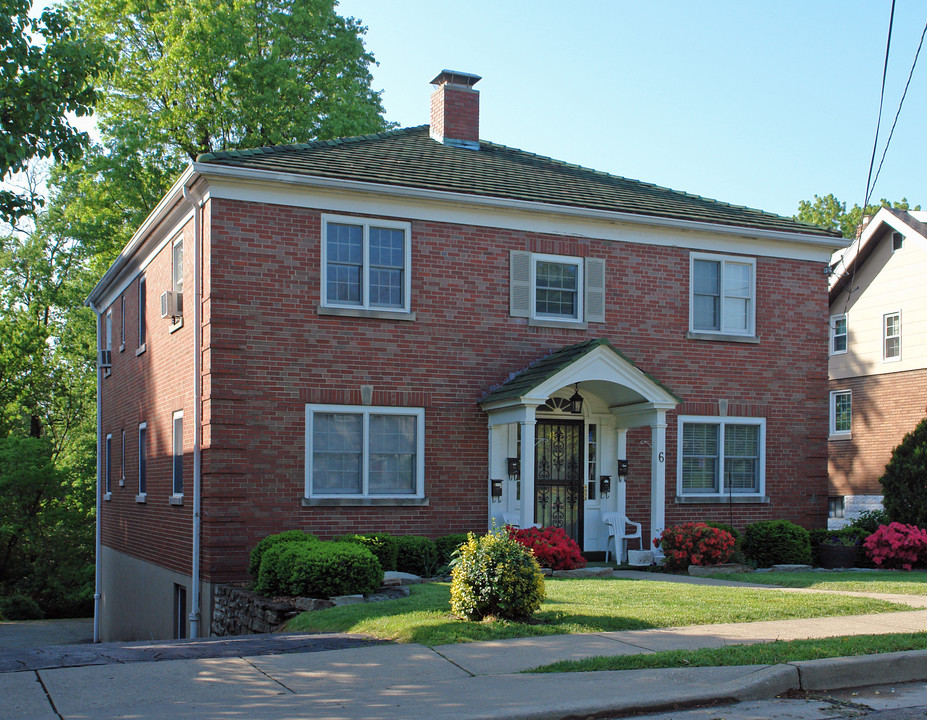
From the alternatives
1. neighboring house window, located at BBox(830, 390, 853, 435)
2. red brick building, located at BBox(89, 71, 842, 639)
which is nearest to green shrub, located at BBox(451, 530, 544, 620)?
red brick building, located at BBox(89, 71, 842, 639)

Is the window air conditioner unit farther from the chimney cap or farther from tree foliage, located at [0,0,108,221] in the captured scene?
the chimney cap

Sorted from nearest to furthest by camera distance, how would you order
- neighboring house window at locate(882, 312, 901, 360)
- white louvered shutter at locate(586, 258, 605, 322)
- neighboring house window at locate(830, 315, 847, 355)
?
white louvered shutter at locate(586, 258, 605, 322) → neighboring house window at locate(882, 312, 901, 360) → neighboring house window at locate(830, 315, 847, 355)

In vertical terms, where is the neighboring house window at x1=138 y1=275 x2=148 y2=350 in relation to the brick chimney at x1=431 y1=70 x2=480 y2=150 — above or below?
below

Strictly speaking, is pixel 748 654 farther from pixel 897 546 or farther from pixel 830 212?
pixel 830 212

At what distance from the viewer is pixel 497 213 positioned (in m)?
17.2

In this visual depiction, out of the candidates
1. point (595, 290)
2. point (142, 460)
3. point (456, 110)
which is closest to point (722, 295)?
point (595, 290)

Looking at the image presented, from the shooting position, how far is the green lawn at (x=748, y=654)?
8.12 m

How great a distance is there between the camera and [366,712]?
22.6 feet

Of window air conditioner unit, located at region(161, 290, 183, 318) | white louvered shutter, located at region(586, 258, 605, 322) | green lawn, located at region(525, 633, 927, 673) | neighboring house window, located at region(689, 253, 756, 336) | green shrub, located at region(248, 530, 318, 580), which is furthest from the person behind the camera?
neighboring house window, located at region(689, 253, 756, 336)

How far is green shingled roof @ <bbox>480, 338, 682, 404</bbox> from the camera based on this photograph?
15758 millimetres

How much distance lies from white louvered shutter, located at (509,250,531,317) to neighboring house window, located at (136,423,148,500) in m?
8.05

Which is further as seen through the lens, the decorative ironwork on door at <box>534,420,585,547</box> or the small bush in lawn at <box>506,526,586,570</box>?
the decorative ironwork on door at <box>534,420,585,547</box>

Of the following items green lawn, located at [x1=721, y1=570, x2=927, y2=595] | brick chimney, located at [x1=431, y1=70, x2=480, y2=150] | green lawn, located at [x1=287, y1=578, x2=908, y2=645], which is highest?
brick chimney, located at [x1=431, y1=70, x2=480, y2=150]

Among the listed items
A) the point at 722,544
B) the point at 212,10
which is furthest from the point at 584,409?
the point at 212,10
